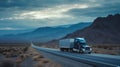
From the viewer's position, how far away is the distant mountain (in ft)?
557

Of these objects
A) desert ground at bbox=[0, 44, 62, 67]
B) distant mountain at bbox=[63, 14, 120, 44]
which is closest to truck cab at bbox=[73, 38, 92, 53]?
desert ground at bbox=[0, 44, 62, 67]

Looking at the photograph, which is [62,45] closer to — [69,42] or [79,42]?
[69,42]

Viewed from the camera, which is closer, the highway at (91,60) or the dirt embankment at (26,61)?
the dirt embankment at (26,61)

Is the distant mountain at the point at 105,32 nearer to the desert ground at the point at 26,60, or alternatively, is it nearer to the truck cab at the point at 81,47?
the truck cab at the point at 81,47

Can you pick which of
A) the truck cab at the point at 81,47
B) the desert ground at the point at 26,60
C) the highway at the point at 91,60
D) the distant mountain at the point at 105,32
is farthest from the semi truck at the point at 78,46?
the distant mountain at the point at 105,32

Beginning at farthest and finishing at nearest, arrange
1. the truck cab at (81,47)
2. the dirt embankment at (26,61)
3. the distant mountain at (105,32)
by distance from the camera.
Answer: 1. the distant mountain at (105,32)
2. the truck cab at (81,47)
3. the dirt embankment at (26,61)

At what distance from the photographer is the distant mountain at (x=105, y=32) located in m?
170

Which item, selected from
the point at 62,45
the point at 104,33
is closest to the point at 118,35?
the point at 104,33

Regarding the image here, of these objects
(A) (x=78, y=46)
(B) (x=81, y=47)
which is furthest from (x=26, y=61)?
(A) (x=78, y=46)

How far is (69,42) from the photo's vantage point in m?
73.4

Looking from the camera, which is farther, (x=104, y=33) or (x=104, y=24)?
(x=104, y=24)

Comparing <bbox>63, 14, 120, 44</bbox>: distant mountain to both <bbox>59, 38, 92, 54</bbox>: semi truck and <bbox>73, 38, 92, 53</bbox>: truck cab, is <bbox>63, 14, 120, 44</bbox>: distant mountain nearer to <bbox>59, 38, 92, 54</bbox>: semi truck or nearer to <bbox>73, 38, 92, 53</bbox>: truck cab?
<bbox>59, 38, 92, 54</bbox>: semi truck

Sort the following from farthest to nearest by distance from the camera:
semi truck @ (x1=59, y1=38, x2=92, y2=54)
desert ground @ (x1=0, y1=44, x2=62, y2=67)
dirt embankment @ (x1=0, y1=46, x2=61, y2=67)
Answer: semi truck @ (x1=59, y1=38, x2=92, y2=54) → desert ground @ (x1=0, y1=44, x2=62, y2=67) → dirt embankment @ (x1=0, y1=46, x2=61, y2=67)

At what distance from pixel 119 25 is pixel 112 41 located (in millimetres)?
18259
